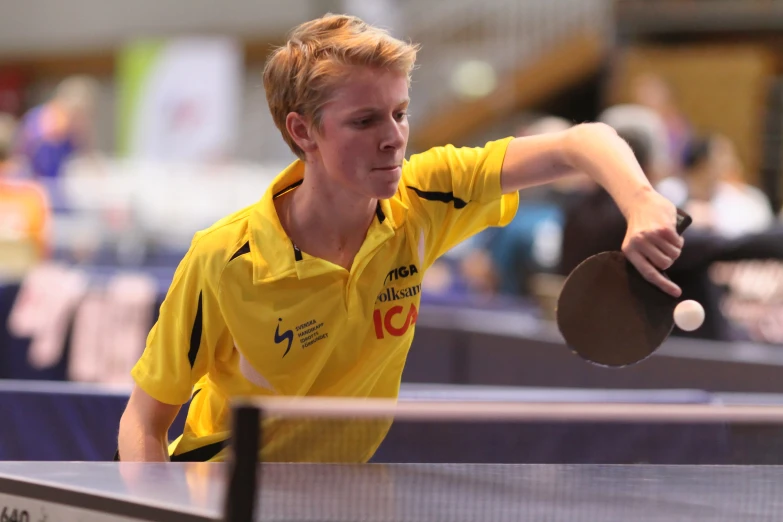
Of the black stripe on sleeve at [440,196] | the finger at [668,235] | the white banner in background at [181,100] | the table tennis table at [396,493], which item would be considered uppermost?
the white banner in background at [181,100]

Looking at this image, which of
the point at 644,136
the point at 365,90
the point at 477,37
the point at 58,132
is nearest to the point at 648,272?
the point at 365,90

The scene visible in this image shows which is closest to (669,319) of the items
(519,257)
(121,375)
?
(121,375)

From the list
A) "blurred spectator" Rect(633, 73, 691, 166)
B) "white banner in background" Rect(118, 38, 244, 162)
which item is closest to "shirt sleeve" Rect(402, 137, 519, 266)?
"blurred spectator" Rect(633, 73, 691, 166)

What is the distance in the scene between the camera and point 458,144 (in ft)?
44.9

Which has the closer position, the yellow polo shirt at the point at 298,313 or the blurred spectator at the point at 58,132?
the yellow polo shirt at the point at 298,313

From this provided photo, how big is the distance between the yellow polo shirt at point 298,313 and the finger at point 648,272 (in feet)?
1.34

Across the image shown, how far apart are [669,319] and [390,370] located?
582mm

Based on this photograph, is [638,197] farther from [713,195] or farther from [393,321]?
[713,195]

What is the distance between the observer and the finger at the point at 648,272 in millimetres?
2045

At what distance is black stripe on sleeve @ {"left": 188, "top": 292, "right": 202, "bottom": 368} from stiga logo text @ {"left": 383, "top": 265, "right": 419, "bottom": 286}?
368 millimetres

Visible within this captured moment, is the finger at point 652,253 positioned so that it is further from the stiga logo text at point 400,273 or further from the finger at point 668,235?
the stiga logo text at point 400,273

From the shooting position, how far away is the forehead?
2.09m

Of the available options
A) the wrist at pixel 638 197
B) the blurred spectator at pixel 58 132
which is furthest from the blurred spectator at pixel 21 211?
the wrist at pixel 638 197

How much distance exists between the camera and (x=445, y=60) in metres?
13.9
